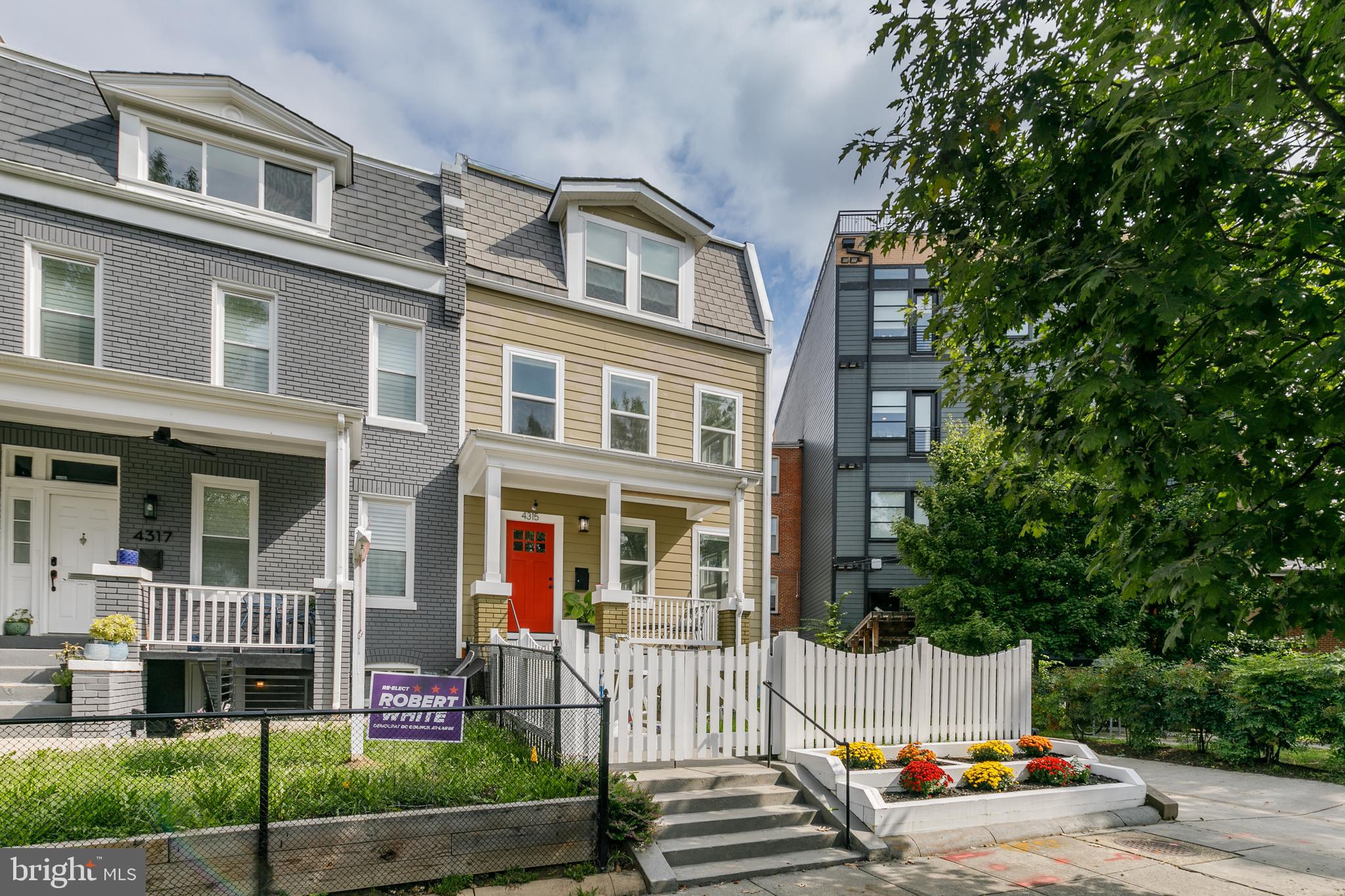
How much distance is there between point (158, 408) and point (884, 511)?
2022cm

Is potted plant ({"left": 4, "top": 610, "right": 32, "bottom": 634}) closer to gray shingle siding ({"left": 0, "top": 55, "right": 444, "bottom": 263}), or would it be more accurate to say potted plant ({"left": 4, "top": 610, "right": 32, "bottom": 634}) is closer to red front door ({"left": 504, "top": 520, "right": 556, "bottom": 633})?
gray shingle siding ({"left": 0, "top": 55, "right": 444, "bottom": 263})

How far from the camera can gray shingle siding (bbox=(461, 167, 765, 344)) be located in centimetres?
1377

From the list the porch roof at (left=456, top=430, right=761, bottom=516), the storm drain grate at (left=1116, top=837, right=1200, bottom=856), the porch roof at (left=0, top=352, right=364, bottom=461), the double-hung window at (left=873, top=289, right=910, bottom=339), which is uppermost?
the double-hung window at (left=873, top=289, right=910, bottom=339)

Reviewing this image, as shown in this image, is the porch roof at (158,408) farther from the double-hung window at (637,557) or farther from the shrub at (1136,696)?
the shrub at (1136,696)

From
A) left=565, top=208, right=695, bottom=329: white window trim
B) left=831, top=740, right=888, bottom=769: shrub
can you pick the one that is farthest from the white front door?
left=831, top=740, right=888, bottom=769: shrub

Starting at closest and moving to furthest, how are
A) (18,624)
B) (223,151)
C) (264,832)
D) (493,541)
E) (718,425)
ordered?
1. (264,832)
2. (18,624)
3. (223,151)
4. (493,541)
5. (718,425)

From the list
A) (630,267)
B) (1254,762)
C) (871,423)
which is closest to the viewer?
(1254,762)

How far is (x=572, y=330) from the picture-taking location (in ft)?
47.4

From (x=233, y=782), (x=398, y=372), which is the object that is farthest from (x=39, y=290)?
(x=233, y=782)

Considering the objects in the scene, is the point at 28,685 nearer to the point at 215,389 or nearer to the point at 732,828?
the point at 215,389

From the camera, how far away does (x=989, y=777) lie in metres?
8.42

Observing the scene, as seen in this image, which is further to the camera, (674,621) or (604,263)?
(604,263)

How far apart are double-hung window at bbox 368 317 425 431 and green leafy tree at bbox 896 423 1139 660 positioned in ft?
37.5

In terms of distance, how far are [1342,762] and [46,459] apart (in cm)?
1776
